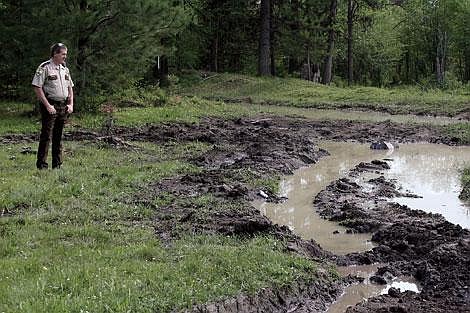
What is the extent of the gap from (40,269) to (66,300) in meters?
1.06

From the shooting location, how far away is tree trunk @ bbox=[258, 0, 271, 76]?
3966 centimetres

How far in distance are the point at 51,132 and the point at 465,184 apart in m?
8.38

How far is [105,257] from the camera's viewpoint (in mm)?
7160

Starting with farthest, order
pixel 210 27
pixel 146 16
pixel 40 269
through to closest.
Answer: pixel 210 27 → pixel 146 16 → pixel 40 269

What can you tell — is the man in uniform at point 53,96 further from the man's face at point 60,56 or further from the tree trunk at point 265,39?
the tree trunk at point 265,39

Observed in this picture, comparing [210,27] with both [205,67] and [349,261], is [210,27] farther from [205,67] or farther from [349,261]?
[349,261]

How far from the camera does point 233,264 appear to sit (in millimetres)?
6996

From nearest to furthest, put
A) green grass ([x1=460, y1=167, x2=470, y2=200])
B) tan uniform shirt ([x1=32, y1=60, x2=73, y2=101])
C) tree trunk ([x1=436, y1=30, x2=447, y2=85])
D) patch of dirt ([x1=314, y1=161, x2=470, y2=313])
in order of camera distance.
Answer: patch of dirt ([x1=314, y1=161, x2=470, y2=313]) → tan uniform shirt ([x1=32, y1=60, x2=73, y2=101]) → green grass ([x1=460, y1=167, x2=470, y2=200]) → tree trunk ([x1=436, y1=30, x2=447, y2=85])

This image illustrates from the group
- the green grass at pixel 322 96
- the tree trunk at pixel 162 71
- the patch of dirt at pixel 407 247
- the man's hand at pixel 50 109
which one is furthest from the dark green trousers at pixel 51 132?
the tree trunk at pixel 162 71

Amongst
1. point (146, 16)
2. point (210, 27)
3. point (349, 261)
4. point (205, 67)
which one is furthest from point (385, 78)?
point (349, 261)

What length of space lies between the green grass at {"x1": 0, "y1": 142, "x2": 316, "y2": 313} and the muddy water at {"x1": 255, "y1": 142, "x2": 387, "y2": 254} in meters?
1.67

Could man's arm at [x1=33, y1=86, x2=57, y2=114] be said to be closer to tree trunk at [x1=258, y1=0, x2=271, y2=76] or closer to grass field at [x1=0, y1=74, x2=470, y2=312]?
grass field at [x1=0, y1=74, x2=470, y2=312]

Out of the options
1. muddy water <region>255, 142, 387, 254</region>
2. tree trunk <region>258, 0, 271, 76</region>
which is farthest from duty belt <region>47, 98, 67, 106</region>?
tree trunk <region>258, 0, 271, 76</region>

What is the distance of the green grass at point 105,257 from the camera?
5941mm
